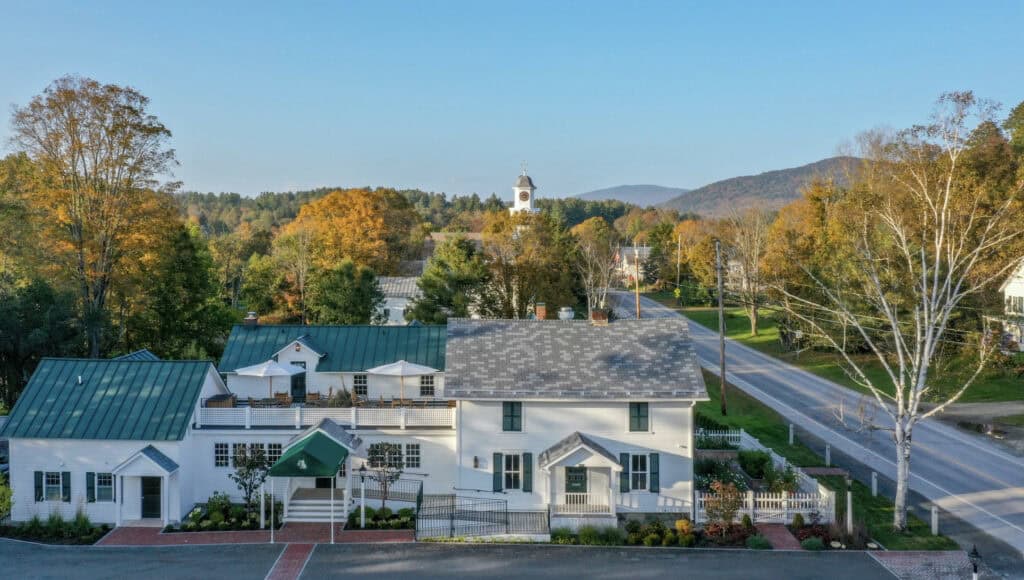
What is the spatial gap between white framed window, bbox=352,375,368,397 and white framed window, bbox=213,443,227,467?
219 inches

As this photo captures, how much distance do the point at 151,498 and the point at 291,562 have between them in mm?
5950

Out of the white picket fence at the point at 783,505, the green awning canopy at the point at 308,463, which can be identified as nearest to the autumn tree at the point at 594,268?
the white picket fence at the point at 783,505

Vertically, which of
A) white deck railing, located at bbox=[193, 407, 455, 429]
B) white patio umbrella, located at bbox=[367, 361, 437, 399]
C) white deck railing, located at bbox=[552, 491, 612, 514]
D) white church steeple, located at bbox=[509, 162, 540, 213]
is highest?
white church steeple, located at bbox=[509, 162, 540, 213]

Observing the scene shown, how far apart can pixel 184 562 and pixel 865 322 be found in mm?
40972

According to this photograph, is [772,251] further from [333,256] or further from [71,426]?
[71,426]

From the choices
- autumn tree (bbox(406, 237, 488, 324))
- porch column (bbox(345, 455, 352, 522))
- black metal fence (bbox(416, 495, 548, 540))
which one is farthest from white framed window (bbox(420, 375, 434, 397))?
autumn tree (bbox(406, 237, 488, 324))

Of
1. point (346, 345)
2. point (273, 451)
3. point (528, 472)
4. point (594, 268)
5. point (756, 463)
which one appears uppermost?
point (594, 268)

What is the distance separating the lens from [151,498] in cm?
2495

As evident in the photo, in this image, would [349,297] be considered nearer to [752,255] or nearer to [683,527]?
[683,527]

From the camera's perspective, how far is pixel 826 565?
21719mm

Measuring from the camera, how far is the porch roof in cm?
2458

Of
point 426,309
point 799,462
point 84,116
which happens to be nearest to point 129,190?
point 84,116

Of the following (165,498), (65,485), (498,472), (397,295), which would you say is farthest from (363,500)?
(397,295)

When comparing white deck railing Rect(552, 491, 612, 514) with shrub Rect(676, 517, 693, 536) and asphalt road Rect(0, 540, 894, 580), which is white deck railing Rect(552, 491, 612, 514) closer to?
asphalt road Rect(0, 540, 894, 580)
